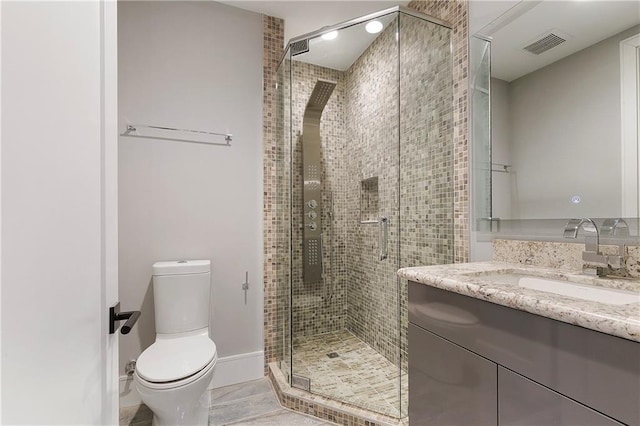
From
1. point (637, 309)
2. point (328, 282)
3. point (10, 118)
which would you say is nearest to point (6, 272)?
point (10, 118)

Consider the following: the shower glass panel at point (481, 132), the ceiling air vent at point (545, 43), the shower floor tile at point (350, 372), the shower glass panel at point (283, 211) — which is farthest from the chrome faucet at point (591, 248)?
the shower glass panel at point (283, 211)

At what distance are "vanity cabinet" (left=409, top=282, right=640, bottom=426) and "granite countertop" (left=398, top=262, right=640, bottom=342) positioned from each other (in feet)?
0.10

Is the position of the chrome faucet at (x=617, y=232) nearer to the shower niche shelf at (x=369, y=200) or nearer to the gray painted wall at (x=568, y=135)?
the gray painted wall at (x=568, y=135)

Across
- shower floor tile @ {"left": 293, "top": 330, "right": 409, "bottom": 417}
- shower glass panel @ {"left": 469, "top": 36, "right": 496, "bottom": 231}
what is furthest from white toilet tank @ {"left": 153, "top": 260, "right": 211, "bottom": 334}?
shower glass panel @ {"left": 469, "top": 36, "right": 496, "bottom": 231}

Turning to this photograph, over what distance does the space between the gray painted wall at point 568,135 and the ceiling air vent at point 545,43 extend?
9cm

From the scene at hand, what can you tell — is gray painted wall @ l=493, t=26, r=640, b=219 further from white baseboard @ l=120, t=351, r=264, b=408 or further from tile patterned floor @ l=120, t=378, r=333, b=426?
white baseboard @ l=120, t=351, r=264, b=408

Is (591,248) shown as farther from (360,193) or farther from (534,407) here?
(360,193)

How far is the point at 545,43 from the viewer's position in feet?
4.41

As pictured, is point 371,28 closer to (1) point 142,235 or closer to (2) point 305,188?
(2) point 305,188

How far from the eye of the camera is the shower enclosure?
1.85 m

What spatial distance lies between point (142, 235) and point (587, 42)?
256cm

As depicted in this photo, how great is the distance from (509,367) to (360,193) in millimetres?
1541

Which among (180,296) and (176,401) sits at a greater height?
(180,296)

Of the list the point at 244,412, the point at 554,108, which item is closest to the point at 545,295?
the point at 554,108
